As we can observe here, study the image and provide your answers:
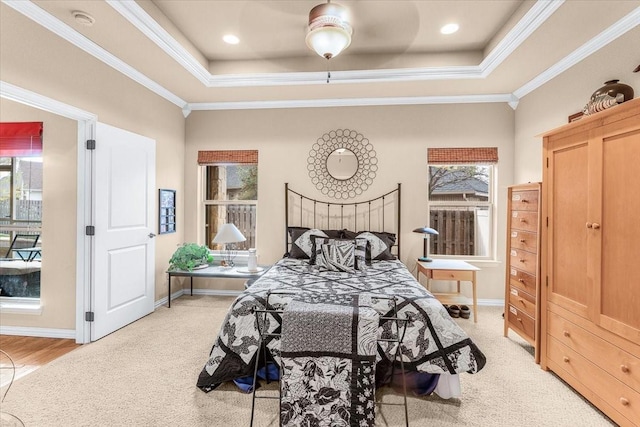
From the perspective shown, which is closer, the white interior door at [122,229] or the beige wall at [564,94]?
the beige wall at [564,94]

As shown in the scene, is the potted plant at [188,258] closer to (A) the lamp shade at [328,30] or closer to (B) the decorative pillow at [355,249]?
(B) the decorative pillow at [355,249]

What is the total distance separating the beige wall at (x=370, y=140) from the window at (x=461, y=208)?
6.2 inches

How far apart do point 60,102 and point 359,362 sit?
3.10 m

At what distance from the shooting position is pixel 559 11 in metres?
2.35

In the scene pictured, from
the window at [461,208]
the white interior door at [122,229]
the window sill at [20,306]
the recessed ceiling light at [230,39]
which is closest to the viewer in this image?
the white interior door at [122,229]

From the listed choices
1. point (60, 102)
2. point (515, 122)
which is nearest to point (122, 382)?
point (60, 102)

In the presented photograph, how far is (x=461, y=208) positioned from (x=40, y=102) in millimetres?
4596

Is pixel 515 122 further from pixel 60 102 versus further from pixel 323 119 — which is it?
pixel 60 102

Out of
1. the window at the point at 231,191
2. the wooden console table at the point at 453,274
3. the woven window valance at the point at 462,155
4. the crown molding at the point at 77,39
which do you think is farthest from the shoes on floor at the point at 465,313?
the crown molding at the point at 77,39

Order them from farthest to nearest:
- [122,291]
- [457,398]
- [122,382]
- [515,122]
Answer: [515,122] < [122,291] < [122,382] < [457,398]

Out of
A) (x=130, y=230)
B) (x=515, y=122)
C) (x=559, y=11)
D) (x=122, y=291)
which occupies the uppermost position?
(x=559, y=11)

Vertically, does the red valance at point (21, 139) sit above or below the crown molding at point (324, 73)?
below

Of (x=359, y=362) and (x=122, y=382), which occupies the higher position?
(x=359, y=362)

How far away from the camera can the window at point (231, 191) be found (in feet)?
14.8
